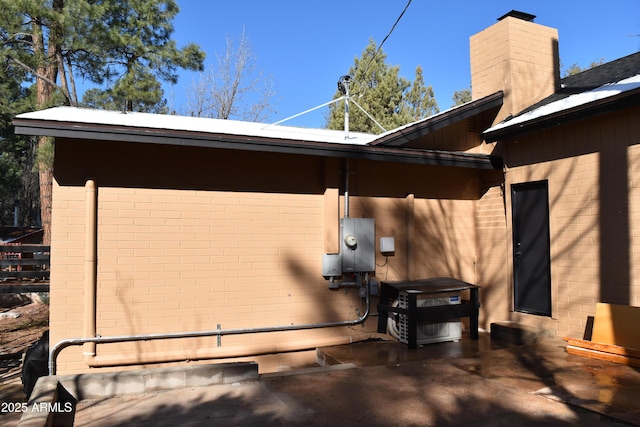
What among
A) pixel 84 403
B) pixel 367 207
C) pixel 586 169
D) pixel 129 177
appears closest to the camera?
pixel 84 403

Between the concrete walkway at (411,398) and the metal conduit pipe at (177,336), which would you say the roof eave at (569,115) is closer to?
the concrete walkway at (411,398)

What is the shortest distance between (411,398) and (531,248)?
150 inches

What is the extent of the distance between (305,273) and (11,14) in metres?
11.9

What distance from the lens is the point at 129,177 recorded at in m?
5.82

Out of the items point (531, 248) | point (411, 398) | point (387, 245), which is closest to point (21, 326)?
point (387, 245)

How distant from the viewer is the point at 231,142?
19.0ft

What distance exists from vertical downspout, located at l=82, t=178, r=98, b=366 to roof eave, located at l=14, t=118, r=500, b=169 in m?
0.68

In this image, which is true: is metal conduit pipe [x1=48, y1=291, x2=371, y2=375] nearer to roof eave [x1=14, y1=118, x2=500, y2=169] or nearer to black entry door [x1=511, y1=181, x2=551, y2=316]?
roof eave [x1=14, y1=118, x2=500, y2=169]

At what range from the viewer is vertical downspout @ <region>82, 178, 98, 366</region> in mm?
5477

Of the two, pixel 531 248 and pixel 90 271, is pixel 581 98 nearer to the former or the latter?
pixel 531 248

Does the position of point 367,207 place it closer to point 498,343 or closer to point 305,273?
point 305,273

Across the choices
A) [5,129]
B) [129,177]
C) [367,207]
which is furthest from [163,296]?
[5,129]

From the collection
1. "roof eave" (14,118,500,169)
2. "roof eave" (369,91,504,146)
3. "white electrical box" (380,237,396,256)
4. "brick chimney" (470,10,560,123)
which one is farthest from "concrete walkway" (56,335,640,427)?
"brick chimney" (470,10,560,123)

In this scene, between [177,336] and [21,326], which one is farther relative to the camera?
[21,326]
